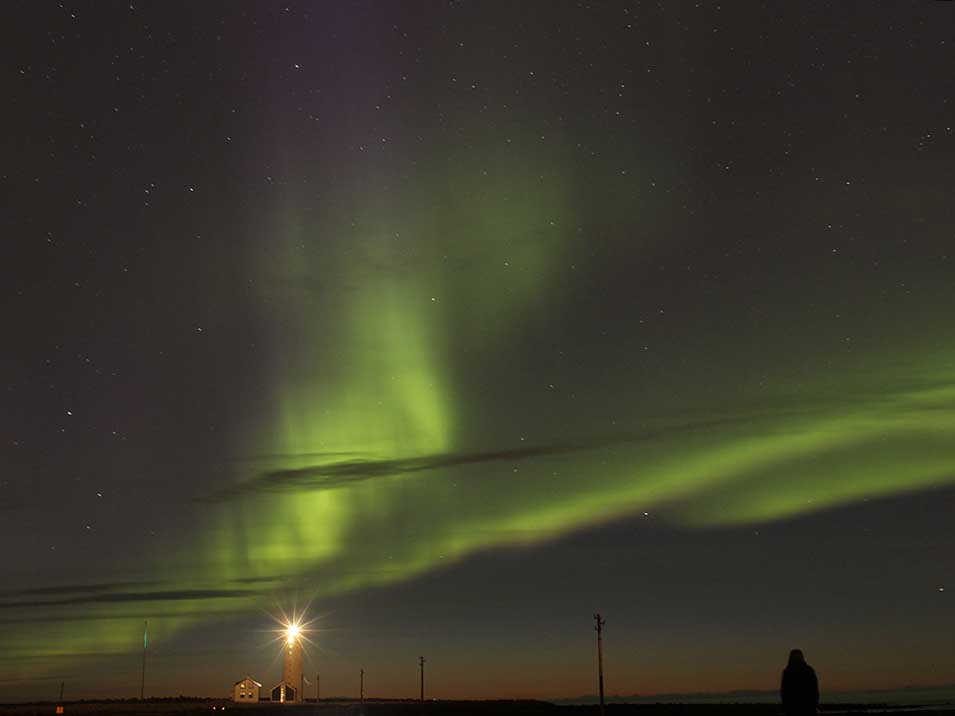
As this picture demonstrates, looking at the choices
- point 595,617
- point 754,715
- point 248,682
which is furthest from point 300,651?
point 595,617

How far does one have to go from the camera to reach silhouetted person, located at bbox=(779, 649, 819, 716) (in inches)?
420

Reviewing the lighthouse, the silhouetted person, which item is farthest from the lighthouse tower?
the silhouetted person

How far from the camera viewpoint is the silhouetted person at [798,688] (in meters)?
10.7

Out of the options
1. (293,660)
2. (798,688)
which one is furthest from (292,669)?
(798,688)

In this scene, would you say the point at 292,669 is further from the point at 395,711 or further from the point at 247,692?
the point at 395,711

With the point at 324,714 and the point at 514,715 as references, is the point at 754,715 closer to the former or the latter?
the point at 514,715

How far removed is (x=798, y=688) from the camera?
10688 mm

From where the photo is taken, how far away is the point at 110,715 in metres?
79.1

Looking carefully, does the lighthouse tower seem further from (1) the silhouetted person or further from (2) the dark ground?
(1) the silhouetted person

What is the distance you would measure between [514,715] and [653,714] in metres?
12.0

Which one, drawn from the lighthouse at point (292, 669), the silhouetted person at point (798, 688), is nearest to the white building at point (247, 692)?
the lighthouse at point (292, 669)

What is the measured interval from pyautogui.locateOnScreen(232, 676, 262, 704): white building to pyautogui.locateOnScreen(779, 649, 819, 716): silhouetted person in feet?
385

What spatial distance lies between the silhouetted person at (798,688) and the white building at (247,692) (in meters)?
117

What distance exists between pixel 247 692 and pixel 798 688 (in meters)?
119
